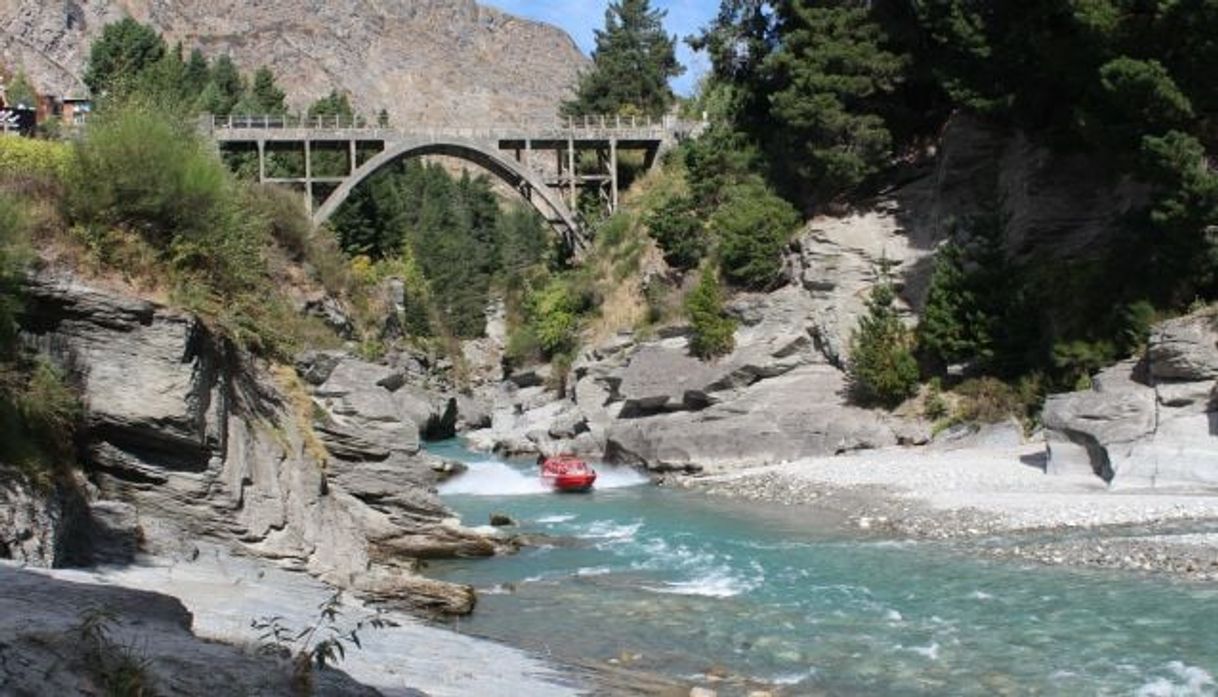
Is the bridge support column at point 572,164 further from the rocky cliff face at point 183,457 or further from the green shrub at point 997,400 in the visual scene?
the rocky cliff face at point 183,457

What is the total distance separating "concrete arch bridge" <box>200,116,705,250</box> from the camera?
52812mm

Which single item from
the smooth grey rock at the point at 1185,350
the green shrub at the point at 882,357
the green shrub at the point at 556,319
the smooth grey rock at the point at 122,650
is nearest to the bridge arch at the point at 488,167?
the green shrub at the point at 556,319

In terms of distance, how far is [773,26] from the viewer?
4250 cm

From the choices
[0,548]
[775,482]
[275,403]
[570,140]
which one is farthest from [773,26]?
[0,548]

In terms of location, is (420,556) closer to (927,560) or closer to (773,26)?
(927,560)

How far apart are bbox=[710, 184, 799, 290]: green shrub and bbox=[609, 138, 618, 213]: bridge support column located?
16123mm

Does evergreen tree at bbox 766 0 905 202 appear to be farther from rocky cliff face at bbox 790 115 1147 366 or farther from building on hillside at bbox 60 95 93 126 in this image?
building on hillside at bbox 60 95 93 126

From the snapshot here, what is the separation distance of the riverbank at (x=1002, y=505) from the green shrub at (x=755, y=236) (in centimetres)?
999

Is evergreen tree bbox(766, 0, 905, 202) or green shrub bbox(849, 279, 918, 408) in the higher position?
evergreen tree bbox(766, 0, 905, 202)

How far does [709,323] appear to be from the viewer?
124 feet

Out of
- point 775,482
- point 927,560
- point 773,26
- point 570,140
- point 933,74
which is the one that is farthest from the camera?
point 570,140

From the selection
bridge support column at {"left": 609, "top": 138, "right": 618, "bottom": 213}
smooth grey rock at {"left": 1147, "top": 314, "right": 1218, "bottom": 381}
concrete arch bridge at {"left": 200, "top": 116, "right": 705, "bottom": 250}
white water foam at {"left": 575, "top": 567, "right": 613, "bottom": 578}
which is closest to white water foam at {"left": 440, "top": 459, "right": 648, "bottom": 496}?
white water foam at {"left": 575, "top": 567, "right": 613, "bottom": 578}

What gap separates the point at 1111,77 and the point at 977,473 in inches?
349

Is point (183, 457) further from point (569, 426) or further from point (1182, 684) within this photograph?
point (569, 426)
